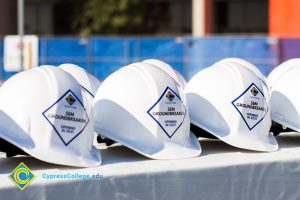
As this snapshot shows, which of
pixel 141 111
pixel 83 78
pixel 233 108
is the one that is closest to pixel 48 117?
pixel 141 111

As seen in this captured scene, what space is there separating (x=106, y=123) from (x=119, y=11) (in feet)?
122

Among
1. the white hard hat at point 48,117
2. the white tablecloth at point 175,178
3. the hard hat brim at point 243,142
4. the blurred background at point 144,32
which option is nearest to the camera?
the white tablecloth at point 175,178

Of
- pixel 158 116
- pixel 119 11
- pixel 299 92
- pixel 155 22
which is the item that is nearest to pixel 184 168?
pixel 158 116

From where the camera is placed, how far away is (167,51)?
20719 mm

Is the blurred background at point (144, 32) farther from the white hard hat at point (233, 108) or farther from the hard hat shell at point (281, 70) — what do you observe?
the white hard hat at point (233, 108)

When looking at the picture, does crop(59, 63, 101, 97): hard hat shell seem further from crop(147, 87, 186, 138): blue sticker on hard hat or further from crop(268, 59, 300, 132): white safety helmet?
crop(268, 59, 300, 132): white safety helmet

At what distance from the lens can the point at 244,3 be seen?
48531mm

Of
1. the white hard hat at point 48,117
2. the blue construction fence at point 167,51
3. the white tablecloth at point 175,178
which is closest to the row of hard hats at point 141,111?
the white hard hat at point 48,117

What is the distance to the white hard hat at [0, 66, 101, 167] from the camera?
4.09m

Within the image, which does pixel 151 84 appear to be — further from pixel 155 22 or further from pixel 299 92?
pixel 155 22

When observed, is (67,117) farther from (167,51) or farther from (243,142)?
(167,51)

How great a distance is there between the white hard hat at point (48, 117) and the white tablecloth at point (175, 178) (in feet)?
0.41

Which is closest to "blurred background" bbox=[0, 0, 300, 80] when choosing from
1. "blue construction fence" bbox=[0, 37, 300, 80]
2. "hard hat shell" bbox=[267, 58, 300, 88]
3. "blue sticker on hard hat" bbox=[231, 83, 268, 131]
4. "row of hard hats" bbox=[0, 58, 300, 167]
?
"blue construction fence" bbox=[0, 37, 300, 80]

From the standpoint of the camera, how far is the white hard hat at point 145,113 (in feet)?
15.1
